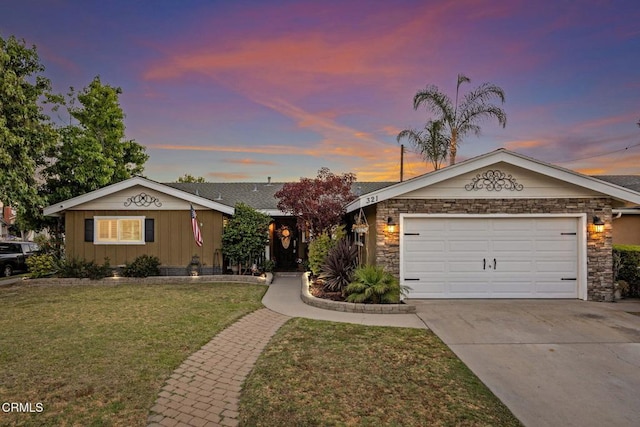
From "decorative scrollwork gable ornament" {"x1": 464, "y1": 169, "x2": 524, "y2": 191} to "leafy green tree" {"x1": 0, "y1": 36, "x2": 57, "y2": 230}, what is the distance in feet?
46.7

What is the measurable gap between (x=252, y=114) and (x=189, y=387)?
527 inches

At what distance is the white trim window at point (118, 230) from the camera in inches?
510

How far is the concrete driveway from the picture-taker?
380 centimetres

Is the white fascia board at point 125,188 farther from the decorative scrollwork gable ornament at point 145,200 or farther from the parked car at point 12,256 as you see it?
the parked car at point 12,256

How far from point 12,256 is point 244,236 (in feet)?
38.0

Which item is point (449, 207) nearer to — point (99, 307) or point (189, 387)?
point (189, 387)

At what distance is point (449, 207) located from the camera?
9.35m

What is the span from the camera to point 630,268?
9.74m

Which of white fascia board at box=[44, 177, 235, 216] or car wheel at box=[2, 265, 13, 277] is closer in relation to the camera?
white fascia board at box=[44, 177, 235, 216]

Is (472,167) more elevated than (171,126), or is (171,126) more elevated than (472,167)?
(171,126)

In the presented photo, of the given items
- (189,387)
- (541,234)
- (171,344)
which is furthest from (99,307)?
(541,234)

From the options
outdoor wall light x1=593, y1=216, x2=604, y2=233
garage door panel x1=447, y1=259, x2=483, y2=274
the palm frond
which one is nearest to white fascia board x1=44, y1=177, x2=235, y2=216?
garage door panel x1=447, y1=259, x2=483, y2=274

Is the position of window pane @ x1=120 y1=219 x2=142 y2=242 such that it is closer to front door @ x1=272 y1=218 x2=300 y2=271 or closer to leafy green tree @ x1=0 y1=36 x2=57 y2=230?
leafy green tree @ x1=0 y1=36 x2=57 y2=230

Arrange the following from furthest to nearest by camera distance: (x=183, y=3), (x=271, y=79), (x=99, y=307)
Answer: (x=271, y=79)
(x=183, y=3)
(x=99, y=307)
